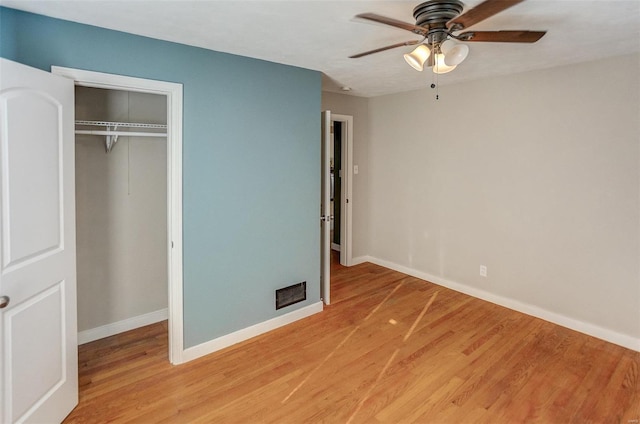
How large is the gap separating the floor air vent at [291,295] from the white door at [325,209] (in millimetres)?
368

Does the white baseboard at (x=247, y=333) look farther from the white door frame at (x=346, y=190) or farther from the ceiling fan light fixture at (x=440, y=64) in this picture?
the ceiling fan light fixture at (x=440, y=64)

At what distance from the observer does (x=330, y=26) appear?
228cm

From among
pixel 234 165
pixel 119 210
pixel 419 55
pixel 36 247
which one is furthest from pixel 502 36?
pixel 119 210

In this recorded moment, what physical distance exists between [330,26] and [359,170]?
9.88 ft

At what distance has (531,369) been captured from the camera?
2.71 metres

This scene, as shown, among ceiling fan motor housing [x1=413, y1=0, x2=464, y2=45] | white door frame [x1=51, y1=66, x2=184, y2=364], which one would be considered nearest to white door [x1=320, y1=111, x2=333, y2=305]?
white door frame [x1=51, y1=66, x2=184, y2=364]

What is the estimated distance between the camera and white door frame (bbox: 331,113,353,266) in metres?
4.96

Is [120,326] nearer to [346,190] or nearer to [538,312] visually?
[346,190]

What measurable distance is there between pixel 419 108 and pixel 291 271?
8.62ft

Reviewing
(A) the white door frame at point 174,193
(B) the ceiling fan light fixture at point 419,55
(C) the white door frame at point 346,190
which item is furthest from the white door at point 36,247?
(C) the white door frame at point 346,190

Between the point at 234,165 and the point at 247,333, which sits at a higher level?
the point at 234,165

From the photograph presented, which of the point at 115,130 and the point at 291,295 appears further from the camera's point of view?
the point at 291,295

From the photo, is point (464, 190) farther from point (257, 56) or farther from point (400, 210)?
point (257, 56)

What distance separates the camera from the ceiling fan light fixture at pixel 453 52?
74.4 inches
